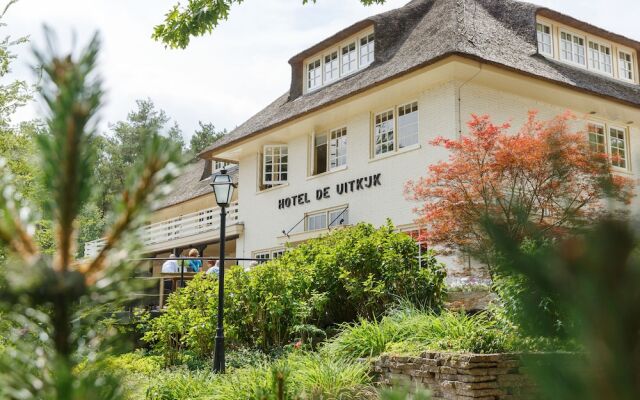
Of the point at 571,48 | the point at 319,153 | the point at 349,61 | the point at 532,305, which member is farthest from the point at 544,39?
the point at 532,305

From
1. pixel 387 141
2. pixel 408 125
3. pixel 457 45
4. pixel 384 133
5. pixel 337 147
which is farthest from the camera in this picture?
pixel 337 147

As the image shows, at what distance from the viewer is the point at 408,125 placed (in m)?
17.9

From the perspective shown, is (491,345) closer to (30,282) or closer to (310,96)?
(30,282)

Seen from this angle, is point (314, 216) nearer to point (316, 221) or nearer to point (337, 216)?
point (316, 221)

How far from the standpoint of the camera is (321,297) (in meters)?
10.2

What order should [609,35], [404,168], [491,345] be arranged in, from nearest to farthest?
[491,345]
[404,168]
[609,35]

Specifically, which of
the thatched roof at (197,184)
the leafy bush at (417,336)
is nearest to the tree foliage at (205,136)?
the thatched roof at (197,184)

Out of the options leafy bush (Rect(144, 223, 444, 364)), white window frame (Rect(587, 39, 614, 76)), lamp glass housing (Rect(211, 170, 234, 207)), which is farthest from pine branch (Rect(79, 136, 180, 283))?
white window frame (Rect(587, 39, 614, 76))

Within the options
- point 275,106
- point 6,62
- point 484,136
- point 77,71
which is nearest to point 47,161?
point 77,71

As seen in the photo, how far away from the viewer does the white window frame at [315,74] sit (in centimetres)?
2152

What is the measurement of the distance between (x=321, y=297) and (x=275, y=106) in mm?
13963

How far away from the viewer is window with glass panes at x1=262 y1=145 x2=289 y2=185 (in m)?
22.1

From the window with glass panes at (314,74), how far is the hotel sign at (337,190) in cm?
350

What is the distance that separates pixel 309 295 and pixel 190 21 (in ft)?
14.4
